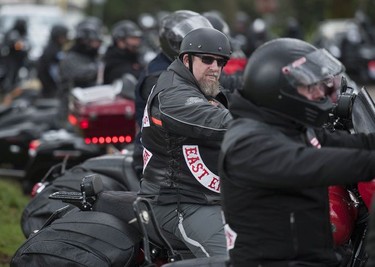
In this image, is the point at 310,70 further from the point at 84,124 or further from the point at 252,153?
the point at 84,124

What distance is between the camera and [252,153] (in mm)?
4336

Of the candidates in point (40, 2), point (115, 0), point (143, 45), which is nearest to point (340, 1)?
point (143, 45)

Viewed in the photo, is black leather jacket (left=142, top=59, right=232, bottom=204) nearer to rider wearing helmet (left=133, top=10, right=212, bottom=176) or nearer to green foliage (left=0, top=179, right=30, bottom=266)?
rider wearing helmet (left=133, top=10, right=212, bottom=176)

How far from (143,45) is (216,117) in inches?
851

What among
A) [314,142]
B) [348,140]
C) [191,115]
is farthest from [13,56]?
[314,142]

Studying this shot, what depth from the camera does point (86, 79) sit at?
13422 millimetres

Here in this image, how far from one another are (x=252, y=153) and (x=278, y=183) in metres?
0.16

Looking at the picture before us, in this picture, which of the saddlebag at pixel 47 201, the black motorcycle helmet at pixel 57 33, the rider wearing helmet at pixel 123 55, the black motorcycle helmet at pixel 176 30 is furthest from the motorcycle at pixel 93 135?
the black motorcycle helmet at pixel 57 33

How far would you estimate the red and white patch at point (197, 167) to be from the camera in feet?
19.1

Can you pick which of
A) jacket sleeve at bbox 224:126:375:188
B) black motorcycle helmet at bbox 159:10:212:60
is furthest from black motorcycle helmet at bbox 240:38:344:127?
black motorcycle helmet at bbox 159:10:212:60

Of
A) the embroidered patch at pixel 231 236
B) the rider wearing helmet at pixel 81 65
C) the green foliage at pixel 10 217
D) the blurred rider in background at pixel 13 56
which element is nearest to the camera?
the embroidered patch at pixel 231 236

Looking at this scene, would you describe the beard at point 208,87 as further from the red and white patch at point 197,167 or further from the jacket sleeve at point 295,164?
the jacket sleeve at point 295,164

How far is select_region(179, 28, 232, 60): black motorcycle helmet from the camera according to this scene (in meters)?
6.03

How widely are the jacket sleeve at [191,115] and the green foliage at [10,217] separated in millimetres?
3071
